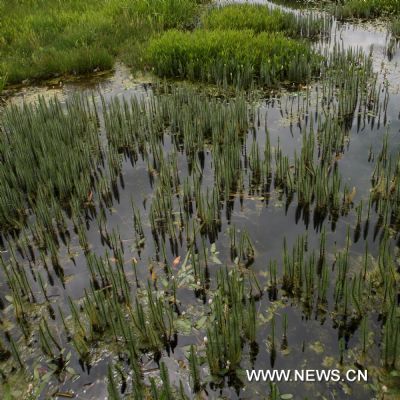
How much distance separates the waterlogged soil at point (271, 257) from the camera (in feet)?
9.63

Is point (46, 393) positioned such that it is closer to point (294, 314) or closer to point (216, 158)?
point (294, 314)

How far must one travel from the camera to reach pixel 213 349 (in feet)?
9.51

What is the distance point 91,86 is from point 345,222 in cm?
570

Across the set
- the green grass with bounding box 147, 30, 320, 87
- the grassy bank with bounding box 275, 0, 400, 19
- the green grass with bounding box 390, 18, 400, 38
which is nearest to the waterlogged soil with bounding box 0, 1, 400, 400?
the green grass with bounding box 147, 30, 320, 87

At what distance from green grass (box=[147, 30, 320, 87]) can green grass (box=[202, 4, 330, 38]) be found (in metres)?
0.88

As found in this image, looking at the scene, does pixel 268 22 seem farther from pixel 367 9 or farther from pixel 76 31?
pixel 76 31

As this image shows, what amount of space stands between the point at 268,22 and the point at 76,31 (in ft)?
13.7

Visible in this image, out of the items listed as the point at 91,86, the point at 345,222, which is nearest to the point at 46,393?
the point at 345,222

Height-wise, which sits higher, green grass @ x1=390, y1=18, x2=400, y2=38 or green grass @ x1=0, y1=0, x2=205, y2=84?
green grass @ x1=0, y1=0, x2=205, y2=84

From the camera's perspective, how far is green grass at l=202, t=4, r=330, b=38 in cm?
934

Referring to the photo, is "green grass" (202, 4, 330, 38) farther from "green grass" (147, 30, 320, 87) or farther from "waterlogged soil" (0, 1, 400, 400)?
"waterlogged soil" (0, 1, 400, 400)

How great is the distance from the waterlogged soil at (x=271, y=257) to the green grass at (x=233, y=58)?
537mm

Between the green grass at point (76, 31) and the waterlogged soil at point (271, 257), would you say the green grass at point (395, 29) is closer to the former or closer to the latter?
the waterlogged soil at point (271, 257)

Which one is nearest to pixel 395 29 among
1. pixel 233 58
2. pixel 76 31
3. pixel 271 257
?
pixel 233 58
